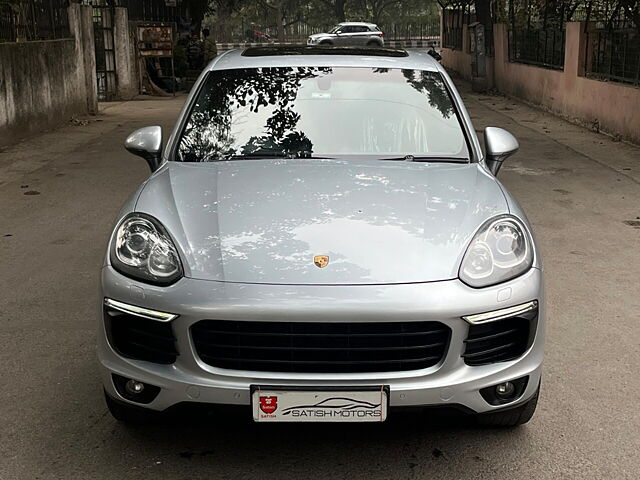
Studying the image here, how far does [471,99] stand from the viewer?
64.5 feet

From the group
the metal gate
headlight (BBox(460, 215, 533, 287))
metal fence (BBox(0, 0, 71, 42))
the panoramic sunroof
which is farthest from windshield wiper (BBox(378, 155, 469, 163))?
the metal gate

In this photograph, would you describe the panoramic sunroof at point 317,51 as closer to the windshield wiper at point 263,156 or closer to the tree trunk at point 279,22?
the windshield wiper at point 263,156

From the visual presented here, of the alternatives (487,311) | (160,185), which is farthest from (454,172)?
(160,185)

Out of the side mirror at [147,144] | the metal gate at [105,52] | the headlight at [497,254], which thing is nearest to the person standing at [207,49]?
the metal gate at [105,52]

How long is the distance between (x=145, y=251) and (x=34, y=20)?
457 inches

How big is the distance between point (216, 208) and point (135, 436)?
100 cm

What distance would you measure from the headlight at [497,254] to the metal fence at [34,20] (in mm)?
10413

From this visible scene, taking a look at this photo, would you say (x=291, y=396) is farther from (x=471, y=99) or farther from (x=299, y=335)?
(x=471, y=99)

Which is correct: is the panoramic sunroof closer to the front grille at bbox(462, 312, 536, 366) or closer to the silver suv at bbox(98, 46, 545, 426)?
the silver suv at bbox(98, 46, 545, 426)

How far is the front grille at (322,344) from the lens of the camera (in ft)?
9.71

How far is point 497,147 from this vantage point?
4.31 m

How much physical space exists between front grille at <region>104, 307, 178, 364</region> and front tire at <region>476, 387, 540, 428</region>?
1285 mm

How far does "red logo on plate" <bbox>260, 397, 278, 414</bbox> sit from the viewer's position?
2.96 meters

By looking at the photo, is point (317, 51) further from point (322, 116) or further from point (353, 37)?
point (353, 37)
